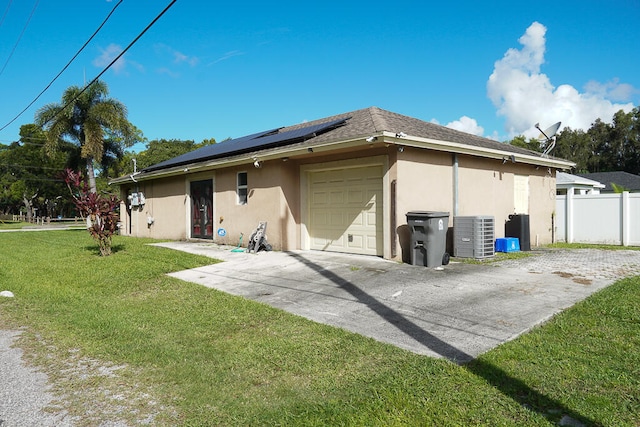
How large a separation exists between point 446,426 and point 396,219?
6666 mm

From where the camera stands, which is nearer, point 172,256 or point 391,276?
point 391,276

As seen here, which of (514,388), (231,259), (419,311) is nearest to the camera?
(514,388)

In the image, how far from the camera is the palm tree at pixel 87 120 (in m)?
24.7

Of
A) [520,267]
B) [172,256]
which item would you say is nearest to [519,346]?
[520,267]

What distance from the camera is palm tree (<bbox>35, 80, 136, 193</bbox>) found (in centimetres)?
2472

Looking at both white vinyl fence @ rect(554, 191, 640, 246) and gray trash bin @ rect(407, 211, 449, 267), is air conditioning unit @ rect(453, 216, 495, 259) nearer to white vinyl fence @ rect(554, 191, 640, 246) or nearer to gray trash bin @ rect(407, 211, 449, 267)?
gray trash bin @ rect(407, 211, 449, 267)

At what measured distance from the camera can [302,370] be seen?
4008 mm

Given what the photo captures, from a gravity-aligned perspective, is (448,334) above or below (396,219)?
below

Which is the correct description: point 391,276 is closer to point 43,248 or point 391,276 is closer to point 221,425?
point 221,425

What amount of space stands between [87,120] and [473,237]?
77.7 ft

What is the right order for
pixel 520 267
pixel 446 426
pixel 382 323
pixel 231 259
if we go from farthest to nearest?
pixel 231 259
pixel 520 267
pixel 382 323
pixel 446 426

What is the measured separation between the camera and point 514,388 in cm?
346

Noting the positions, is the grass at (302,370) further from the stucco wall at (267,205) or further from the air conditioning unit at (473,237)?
the stucco wall at (267,205)

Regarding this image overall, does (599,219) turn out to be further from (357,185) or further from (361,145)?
(361,145)
